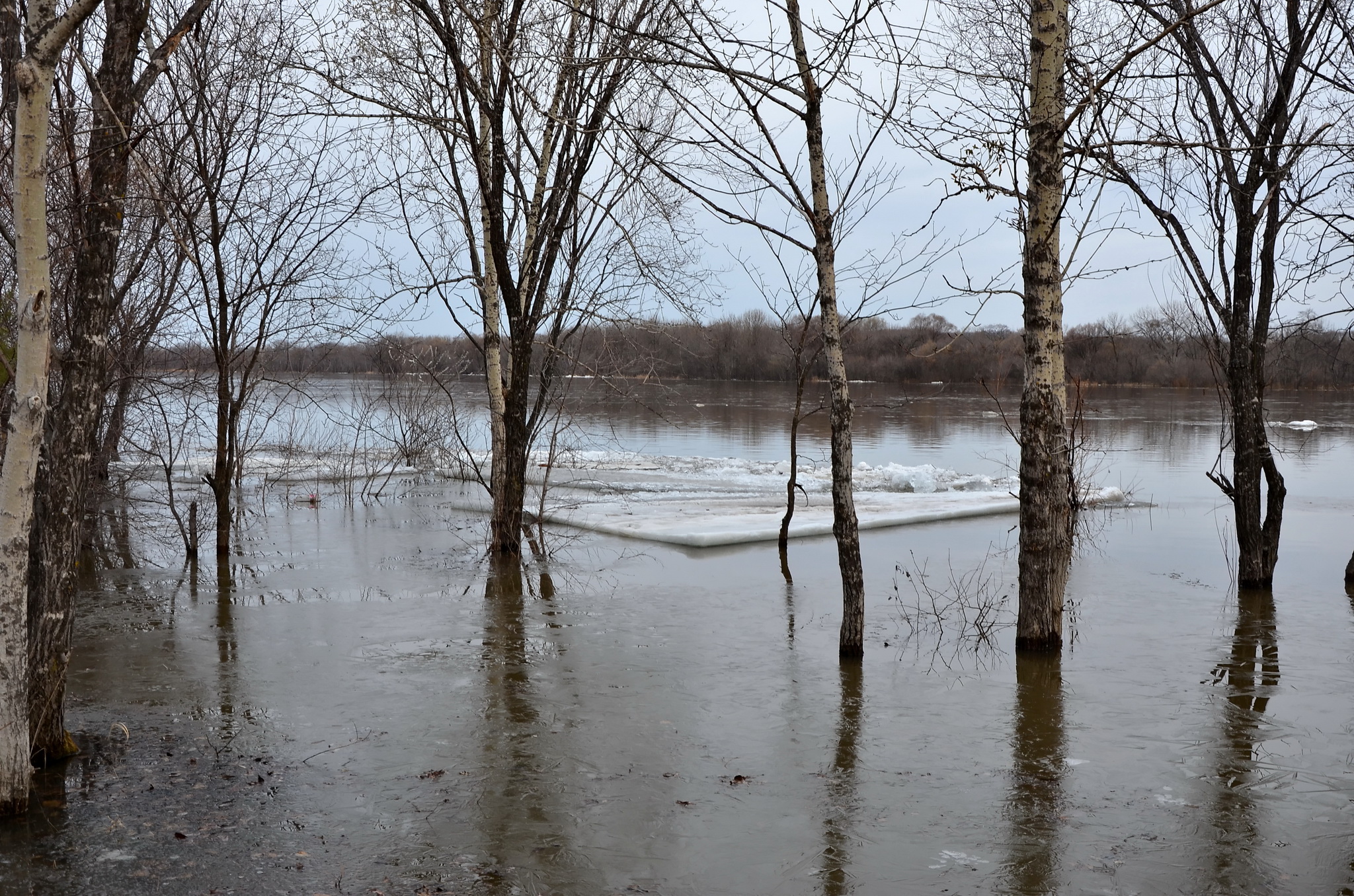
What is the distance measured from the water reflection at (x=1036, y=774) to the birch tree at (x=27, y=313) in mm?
4153

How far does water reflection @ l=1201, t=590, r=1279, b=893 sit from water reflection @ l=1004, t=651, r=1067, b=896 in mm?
652

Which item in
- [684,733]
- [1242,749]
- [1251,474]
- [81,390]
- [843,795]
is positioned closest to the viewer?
[81,390]

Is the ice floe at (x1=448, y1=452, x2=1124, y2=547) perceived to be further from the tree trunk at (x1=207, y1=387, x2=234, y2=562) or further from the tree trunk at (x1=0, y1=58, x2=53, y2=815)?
the tree trunk at (x1=0, y1=58, x2=53, y2=815)

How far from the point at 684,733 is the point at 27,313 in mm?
3932

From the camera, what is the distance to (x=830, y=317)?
6.78m

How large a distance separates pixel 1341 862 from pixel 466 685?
490 cm

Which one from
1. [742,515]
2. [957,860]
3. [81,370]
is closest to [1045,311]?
[957,860]

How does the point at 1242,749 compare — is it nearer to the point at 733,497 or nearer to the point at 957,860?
the point at 957,860

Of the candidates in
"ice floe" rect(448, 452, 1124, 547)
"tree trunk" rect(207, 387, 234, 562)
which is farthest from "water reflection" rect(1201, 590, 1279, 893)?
"tree trunk" rect(207, 387, 234, 562)

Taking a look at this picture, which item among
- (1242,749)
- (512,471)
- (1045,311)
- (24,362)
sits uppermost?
(1045,311)

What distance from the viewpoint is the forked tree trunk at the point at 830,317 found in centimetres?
664

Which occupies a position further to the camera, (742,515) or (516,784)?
(742,515)

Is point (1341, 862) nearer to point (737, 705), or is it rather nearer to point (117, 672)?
point (737, 705)

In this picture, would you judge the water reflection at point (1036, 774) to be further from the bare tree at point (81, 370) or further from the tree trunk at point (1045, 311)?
the bare tree at point (81, 370)
